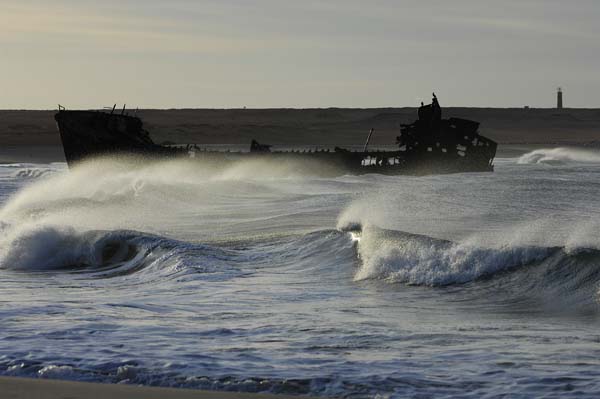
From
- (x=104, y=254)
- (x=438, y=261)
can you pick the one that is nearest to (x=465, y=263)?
(x=438, y=261)

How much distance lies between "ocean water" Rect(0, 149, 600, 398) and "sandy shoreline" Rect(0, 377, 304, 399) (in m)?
0.22

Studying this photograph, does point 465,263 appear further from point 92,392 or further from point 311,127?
point 311,127

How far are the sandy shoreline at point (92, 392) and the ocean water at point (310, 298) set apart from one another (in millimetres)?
220

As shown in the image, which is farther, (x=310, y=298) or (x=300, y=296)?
(x=300, y=296)

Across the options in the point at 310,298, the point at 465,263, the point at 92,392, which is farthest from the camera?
the point at 465,263

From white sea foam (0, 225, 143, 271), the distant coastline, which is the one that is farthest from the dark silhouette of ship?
white sea foam (0, 225, 143, 271)

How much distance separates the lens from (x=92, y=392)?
8.98 meters

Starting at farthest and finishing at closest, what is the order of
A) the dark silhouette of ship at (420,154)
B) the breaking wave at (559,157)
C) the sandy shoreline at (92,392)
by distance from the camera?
the breaking wave at (559,157), the dark silhouette of ship at (420,154), the sandy shoreline at (92,392)

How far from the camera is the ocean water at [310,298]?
9711 mm

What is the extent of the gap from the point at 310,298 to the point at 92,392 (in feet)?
18.5

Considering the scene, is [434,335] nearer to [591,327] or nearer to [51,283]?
[591,327]

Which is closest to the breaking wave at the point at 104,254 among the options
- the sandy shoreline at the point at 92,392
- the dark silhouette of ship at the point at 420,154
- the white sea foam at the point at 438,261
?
the white sea foam at the point at 438,261

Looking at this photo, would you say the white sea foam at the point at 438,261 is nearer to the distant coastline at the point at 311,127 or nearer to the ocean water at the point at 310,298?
the ocean water at the point at 310,298

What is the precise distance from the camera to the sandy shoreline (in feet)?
29.0
